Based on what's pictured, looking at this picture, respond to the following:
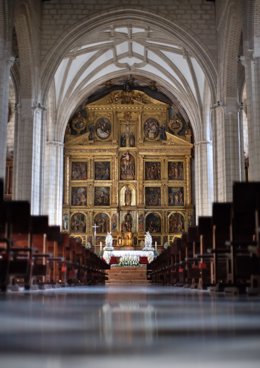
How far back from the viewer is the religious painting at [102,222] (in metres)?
31.1

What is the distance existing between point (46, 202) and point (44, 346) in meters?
27.4

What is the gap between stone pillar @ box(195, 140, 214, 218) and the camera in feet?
90.4

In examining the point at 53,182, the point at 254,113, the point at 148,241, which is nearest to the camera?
the point at 254,113

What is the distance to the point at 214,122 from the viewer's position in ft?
67.8

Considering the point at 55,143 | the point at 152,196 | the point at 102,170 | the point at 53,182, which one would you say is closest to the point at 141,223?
the point at 152,196

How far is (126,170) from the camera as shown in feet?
105

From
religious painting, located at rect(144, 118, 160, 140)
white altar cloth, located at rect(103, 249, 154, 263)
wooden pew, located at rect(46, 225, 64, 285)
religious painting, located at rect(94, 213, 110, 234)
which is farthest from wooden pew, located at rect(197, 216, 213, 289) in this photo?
religious painting, located at rect(144, 118, 160, 140)

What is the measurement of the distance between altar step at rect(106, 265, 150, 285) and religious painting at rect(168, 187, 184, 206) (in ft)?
18.2

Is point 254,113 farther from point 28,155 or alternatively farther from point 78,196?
point 78,196

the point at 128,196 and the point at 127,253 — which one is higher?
the point at 128,196

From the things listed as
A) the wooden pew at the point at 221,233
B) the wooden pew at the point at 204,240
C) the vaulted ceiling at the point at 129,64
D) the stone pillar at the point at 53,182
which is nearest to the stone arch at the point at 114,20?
the vaulted ceiling at the point at 129,64

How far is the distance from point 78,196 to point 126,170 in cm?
317

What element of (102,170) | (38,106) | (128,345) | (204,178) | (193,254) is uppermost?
(38,106)

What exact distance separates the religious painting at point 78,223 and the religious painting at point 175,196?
505cm
